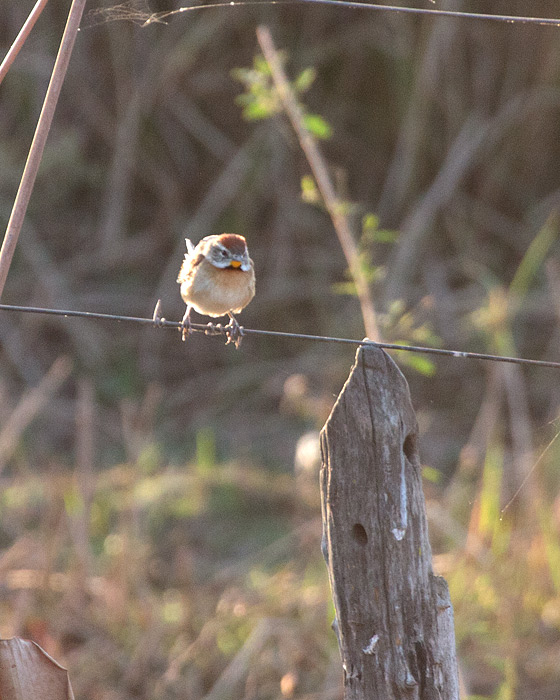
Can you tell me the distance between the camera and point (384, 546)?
4.86 ft

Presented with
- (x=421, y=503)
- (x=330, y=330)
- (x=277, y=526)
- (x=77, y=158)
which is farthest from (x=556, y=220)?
(x=421, y=503)

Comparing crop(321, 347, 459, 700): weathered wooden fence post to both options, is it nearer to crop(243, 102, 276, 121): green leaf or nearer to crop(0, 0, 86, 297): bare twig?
crop(0, 0, 86, 297): bare twig

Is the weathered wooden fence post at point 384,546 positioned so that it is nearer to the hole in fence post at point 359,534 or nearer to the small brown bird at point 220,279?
the hole in fence post at point 359,534

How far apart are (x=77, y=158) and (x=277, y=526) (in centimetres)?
342

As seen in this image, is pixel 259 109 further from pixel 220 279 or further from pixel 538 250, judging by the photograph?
pixel 538 250

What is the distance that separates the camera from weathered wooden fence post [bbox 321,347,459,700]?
1479mm

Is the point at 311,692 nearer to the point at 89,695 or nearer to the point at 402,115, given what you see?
the point at 89,695

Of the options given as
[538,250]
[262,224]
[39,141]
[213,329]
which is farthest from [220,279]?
[262,224]

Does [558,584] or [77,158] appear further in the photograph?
[77,158]

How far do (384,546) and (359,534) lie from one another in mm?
47

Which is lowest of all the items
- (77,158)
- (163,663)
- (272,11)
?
(163,663)

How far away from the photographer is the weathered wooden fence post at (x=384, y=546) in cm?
148

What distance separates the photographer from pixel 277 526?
5.55m

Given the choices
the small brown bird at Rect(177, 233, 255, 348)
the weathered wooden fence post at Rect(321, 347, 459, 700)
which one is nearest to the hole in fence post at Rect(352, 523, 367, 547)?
the weathered wooden fence post at Rect(321, 347, 459, 700)
